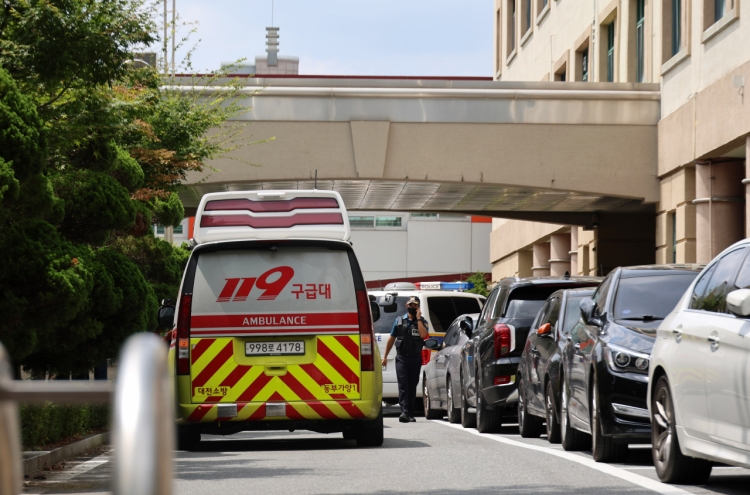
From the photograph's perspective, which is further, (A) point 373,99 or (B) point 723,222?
(A) point 373,99

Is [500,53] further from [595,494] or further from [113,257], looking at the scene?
[595,494]

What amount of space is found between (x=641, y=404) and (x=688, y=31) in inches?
627

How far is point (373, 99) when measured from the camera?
2830 cm

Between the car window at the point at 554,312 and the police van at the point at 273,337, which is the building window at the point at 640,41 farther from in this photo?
the police van at the point at 273,337

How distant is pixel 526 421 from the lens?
15078 millimetres

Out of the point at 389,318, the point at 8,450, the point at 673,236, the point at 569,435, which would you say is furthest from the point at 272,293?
the point at 673,236

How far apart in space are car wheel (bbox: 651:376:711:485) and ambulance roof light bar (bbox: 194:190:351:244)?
438 centimetres

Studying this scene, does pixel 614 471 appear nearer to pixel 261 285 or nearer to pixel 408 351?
pixel 261 285

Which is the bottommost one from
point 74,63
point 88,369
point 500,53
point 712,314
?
point 88,369

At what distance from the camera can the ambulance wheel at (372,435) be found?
13180mm

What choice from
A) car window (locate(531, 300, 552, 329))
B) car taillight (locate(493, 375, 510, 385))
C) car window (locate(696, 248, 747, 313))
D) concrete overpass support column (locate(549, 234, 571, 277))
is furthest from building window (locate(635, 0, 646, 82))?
car window (locate(696, 248, 747, 313))

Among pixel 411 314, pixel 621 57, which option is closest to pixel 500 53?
pixel 621 57

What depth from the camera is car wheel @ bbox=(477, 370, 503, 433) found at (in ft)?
53.4

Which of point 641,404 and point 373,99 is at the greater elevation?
point 373,99
